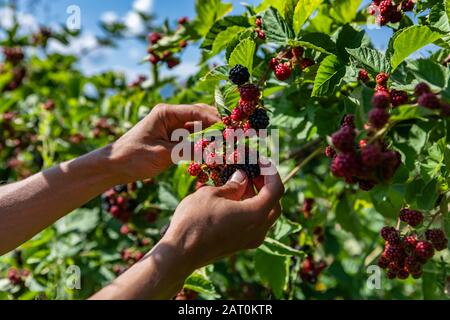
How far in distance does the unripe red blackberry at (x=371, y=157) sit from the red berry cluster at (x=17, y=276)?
1.56m

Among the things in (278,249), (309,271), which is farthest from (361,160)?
(309,271)

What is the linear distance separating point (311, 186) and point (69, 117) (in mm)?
1310

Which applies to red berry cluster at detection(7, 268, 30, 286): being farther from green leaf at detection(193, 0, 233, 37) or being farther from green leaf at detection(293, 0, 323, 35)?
green leaf at detection(293, 0, 323, 35)

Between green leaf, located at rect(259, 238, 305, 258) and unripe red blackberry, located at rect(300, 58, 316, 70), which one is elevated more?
unripe red blackberry, located at rect(300, 58, 316, 70)

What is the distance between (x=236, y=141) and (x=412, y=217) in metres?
0.41

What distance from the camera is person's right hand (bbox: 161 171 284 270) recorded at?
99cm

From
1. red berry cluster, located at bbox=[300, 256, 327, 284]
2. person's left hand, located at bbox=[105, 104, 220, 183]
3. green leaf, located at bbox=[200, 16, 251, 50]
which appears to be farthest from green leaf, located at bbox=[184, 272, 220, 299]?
green leaf, located at bbox=[200, 16, 251, 50]

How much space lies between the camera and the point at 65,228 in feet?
7.01

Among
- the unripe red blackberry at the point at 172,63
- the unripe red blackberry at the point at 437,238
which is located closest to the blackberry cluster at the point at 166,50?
the unripe red blackberry at the point at 172,63

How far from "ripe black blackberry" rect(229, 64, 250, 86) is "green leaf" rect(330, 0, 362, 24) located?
499mm

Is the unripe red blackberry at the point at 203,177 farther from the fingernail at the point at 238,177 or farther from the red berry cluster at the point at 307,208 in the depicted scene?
the red berry cluster at the point at 307,208

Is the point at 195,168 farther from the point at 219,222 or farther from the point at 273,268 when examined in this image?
the point at 273,268

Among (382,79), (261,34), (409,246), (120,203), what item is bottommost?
(120,203)

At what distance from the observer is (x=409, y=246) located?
1.12m
